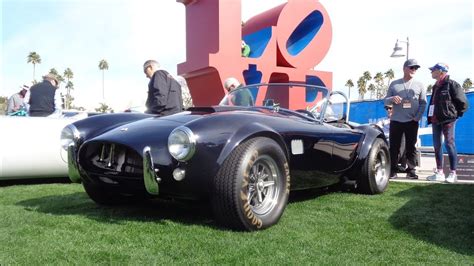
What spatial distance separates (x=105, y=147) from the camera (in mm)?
3152

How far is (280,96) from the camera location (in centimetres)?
440

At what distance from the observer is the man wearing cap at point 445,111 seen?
5.76 meters

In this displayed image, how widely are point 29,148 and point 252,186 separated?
3478 mm

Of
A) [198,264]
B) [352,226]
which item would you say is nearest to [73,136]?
[198,264]

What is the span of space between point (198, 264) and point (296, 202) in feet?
6.43

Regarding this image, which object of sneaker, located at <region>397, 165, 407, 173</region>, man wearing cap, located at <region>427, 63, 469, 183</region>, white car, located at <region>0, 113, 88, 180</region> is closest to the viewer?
white car, located at <region>0, 113, 88, 180</region>

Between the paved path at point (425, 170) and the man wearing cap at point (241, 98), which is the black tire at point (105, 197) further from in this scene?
the paved path at point (425, 170)

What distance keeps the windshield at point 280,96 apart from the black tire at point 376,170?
766 mm

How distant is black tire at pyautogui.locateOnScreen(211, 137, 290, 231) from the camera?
8.93ft

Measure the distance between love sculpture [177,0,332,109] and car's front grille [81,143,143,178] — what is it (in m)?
6.73

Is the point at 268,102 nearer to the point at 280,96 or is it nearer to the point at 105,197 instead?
the point at 280,96

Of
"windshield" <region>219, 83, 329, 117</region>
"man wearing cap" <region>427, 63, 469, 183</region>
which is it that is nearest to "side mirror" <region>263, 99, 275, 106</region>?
"windshield" <region>219, 83, 329, 117</region>

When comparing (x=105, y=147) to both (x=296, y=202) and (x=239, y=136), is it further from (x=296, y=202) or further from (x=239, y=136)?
(x=296, y=202)

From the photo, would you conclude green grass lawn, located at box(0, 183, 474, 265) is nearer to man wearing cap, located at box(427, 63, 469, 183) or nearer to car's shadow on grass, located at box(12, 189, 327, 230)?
car's shadow on grass, located at box(12, 189, 327, 230)
